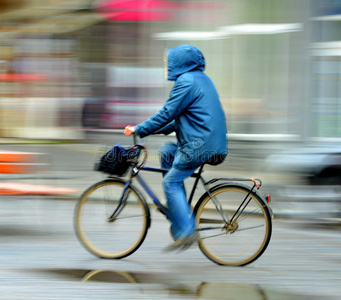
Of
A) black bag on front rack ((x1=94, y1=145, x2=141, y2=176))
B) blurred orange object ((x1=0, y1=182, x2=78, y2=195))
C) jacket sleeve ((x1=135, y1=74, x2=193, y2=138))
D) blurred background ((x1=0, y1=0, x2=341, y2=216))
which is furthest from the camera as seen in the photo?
blurred background ((x1=0, y1=0, x2=341, y2=216))

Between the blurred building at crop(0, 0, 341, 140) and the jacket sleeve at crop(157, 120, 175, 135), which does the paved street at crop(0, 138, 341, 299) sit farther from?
the blurred building at crop(0, 0, 341, 140)

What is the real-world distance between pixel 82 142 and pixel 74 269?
7.97 metres

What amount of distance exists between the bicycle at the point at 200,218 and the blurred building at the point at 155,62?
18.6 ft

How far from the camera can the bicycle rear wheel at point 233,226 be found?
553 cm

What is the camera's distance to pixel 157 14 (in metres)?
12.1

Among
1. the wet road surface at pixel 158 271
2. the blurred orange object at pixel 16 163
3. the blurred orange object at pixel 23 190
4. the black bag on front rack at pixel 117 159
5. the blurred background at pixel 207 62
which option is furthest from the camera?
the blurred background at pixel 207 62

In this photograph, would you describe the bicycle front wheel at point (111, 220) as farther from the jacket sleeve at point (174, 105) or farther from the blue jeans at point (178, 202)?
the jacket sleeve at point (174, 105)

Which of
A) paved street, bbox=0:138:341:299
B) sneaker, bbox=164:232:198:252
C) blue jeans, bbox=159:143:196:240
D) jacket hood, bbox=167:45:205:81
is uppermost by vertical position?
jacket hood, bbox=167:45:205:81

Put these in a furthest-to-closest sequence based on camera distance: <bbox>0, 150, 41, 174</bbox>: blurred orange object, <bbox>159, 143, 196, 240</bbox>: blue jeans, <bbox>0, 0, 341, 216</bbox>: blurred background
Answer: <bbox>0, 0, 341, 216</bbox>: blurred background
<bbox>0, 150, 41, 174</bbox>: blurred orange object
<bbox>159, 143, 196, 240</bbox>: blue jeans

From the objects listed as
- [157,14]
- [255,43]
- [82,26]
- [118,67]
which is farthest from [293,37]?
[82,26]

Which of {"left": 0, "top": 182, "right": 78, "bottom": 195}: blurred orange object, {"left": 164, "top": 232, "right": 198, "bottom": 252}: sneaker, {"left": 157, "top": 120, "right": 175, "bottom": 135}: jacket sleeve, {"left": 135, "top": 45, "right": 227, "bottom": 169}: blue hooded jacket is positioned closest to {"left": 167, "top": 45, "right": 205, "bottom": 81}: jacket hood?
{"left": 135, "top": 45, "right": 227, "bottom": 169}: blue hooded jacket

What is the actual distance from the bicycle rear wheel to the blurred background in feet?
11.3

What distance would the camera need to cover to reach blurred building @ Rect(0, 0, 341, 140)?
11.0 m

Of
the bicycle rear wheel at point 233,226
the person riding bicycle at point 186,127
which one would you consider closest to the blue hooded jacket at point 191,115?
the person riding bicycle at point 186,127
